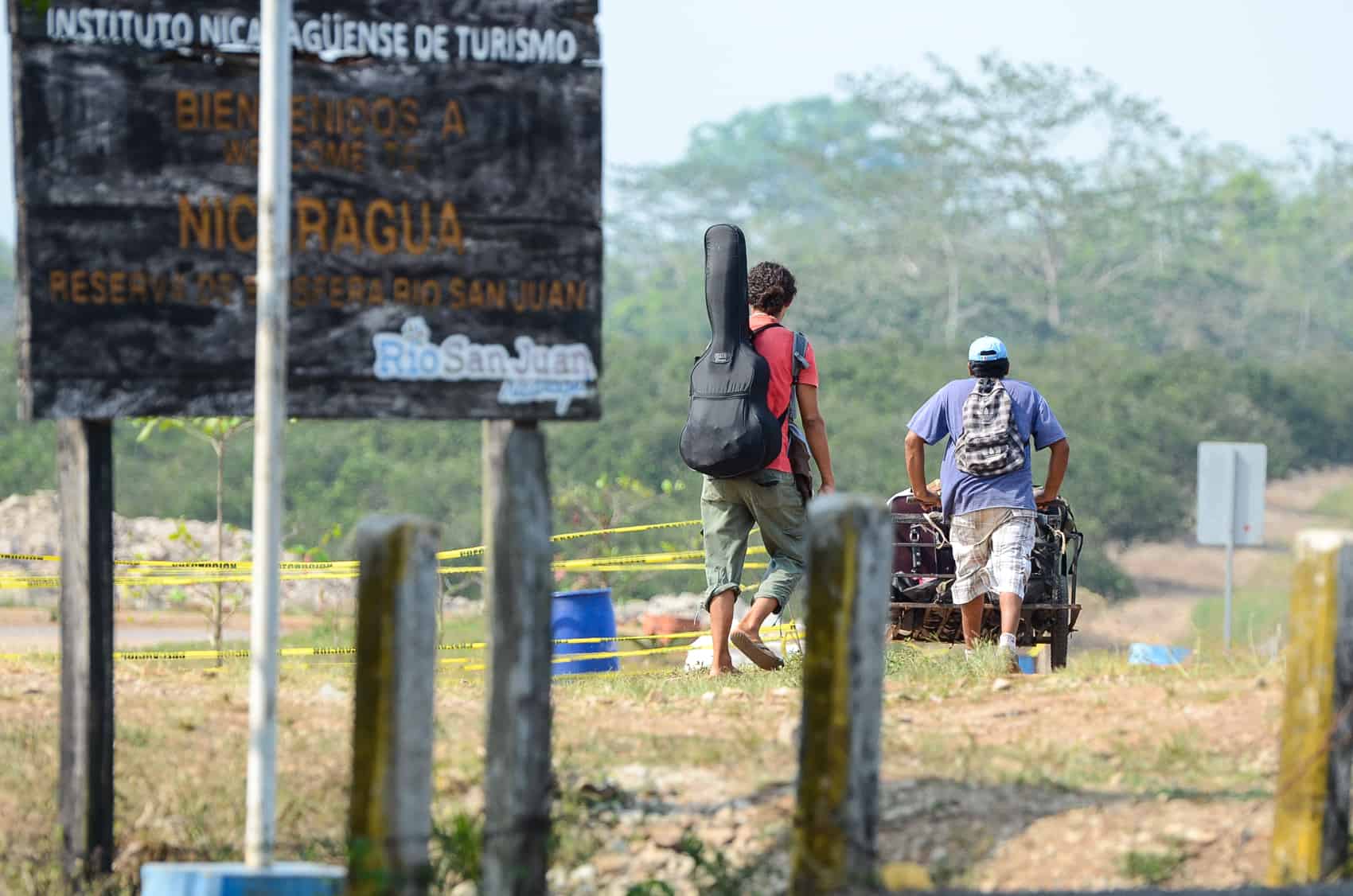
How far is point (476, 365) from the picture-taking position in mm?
5305

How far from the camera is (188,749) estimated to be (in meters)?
6.57

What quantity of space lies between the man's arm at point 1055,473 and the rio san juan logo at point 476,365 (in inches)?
157

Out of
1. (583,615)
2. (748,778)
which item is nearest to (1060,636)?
(583,615)

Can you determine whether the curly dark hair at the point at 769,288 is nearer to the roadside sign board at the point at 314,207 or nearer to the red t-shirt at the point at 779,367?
the red t-shirt at the point at 779,367

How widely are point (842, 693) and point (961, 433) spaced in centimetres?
425

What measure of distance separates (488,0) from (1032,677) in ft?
12.8

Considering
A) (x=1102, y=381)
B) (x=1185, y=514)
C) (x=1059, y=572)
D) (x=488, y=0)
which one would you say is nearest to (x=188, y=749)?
(x=488, y=0)

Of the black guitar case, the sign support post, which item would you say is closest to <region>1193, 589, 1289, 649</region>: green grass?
the sign support post

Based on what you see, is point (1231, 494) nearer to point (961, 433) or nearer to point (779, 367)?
point (961, 433)

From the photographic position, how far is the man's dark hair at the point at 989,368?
343 inches

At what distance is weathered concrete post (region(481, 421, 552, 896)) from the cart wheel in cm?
483

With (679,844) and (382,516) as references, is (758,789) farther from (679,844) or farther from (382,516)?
(382,516)

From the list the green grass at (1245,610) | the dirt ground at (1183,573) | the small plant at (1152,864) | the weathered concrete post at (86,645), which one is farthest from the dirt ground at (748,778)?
the dirt ground at (1183,573)

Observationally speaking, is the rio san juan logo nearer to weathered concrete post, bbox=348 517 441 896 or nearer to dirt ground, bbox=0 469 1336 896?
weathered concrete post, bbox=348 517 441 896
